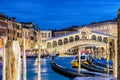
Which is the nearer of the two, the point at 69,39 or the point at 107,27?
the point at 69,39

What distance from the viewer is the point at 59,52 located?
28.3 meters

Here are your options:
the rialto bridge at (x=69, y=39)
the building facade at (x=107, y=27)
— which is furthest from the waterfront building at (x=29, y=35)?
the building facade at (x=107, y=27)

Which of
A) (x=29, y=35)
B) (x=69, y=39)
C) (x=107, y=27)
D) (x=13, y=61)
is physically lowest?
(x=13, y=61)

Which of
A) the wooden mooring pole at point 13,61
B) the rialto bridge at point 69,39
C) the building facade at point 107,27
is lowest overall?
the wooden mooring pole at point 13,61

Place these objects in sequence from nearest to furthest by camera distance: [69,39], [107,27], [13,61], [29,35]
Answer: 1. [13,61]
2. [69,39]
3. [29,35]
4. [107,27]

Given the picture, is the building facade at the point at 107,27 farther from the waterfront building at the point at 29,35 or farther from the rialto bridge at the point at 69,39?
the waterfront building at the point at 29,35

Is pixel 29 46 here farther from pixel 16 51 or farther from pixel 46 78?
pixel 16 51

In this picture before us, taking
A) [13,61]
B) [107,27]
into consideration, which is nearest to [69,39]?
[107,27]

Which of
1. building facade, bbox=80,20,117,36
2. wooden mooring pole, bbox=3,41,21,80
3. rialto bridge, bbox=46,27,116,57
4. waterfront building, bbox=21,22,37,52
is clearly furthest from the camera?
Answer: building facade, bbox=80,20,117,36

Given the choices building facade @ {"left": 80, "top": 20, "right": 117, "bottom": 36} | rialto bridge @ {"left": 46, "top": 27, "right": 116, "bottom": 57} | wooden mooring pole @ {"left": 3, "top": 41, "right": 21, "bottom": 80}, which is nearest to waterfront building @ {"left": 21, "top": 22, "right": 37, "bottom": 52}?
rialto bridge @ {"left": 46, "top": 27, "right": 116, "bottom": 57}

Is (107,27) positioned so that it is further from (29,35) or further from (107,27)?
(29,35)

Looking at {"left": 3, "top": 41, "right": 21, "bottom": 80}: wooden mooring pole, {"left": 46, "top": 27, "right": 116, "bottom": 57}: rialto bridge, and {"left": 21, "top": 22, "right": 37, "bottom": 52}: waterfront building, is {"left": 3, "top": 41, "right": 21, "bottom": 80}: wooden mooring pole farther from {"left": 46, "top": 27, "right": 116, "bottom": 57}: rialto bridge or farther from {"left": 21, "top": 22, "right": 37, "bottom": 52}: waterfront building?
{"left": 21, "top": 22, "right": 37, "bottom": 52}: waterfront building

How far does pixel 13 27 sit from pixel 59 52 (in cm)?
405

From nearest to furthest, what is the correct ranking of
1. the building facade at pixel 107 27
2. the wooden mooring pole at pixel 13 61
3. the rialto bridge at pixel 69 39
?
1. the wooden mooring pole at pixel 13 61
2. the rialto bridge at pixel 69 39
3. the building facade at pixel 107 27
